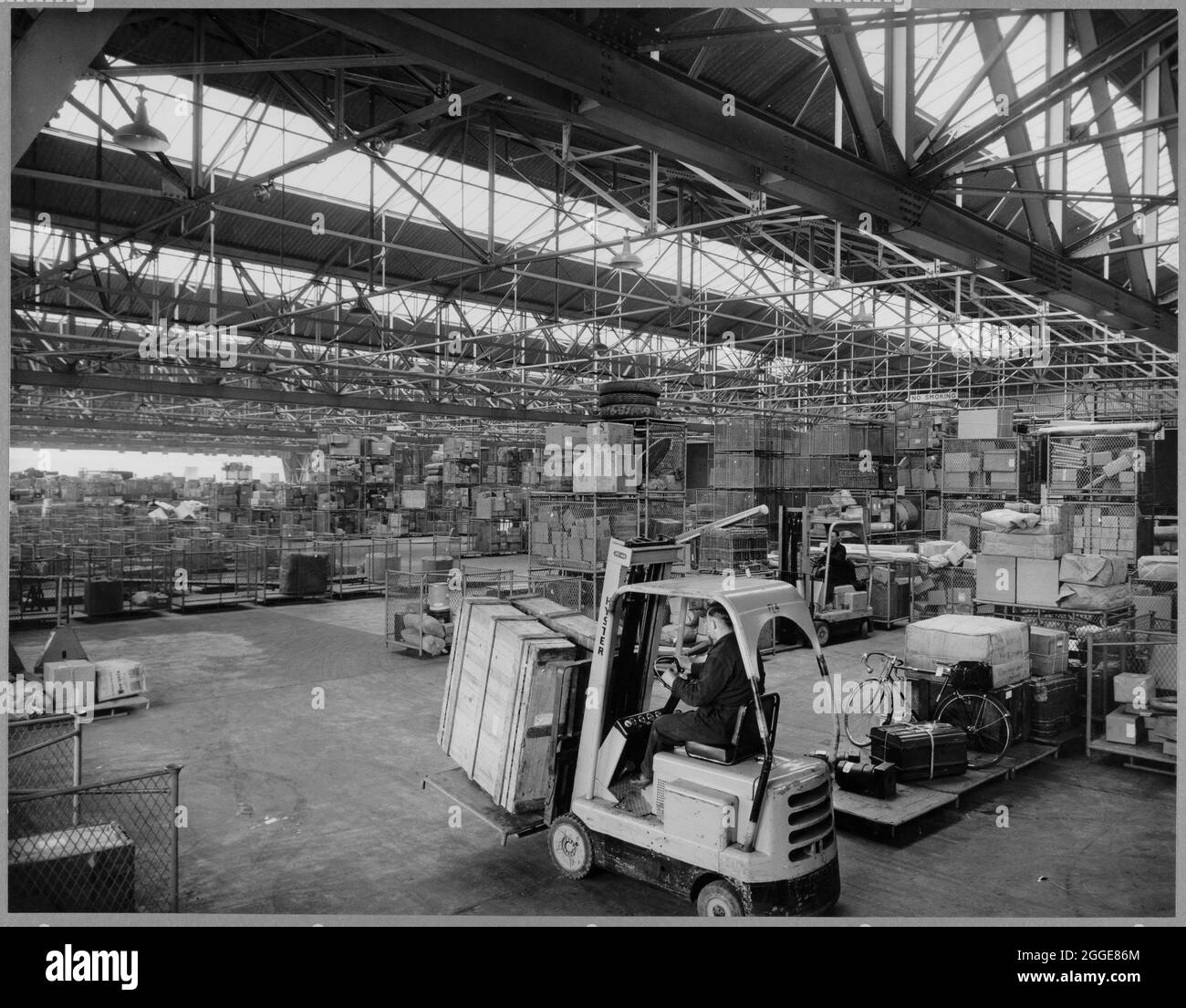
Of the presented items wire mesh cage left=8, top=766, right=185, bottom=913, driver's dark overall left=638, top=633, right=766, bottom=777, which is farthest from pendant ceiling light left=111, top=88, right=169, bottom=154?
driver's dark overall left=638, top=633, right=766, bottom=777

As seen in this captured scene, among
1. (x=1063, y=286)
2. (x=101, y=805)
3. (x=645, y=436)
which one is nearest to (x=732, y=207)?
(x=645, y=436)

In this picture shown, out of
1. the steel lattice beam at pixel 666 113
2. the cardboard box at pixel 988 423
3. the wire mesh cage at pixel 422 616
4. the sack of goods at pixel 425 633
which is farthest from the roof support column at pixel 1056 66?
the sack of goods at pixel 425 633

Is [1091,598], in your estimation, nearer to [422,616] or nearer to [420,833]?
[420,833]

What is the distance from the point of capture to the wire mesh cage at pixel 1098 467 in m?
12.9

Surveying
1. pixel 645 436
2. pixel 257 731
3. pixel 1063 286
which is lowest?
pixel 257 731

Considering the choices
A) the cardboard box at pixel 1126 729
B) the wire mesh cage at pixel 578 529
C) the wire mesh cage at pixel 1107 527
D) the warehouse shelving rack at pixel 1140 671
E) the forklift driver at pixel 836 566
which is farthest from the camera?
the forklift driver at pixel 836 566

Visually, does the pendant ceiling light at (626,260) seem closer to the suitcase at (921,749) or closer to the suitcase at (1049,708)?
the suitcase at (921,749)

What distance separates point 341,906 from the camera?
19.4 ft

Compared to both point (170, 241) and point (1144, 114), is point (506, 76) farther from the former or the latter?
point (170, 241)

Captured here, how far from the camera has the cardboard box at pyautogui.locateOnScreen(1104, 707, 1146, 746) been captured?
9.20 meters

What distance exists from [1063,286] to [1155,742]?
214 inches

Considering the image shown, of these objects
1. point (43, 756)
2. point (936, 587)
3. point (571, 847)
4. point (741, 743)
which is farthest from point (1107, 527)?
point (43, 756)

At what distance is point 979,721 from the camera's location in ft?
31.1

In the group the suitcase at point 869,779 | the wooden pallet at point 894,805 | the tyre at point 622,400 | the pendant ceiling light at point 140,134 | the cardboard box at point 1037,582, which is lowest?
the wooden pallet at point 894,805
